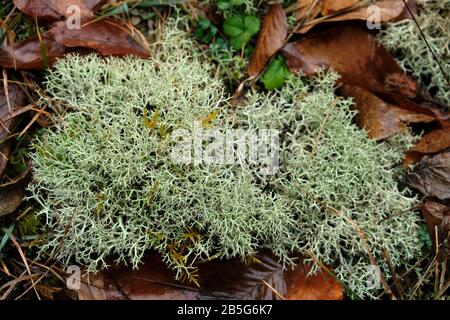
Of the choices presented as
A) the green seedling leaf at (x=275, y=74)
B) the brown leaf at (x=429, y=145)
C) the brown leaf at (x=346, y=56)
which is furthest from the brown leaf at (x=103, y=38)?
the brown leaf at (x=429, y=145)

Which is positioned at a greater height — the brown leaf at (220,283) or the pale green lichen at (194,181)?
the pale green lichen at (194,181)

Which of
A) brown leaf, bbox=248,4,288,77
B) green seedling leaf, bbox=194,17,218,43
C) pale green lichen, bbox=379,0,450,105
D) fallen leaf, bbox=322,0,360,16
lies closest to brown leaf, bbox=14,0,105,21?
green seedling leaf, bbox=194,17,218,43

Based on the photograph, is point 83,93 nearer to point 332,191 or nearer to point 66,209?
point 66,209

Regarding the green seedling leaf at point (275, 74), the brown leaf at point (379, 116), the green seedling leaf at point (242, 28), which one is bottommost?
the brown leaf at point (379, 116)

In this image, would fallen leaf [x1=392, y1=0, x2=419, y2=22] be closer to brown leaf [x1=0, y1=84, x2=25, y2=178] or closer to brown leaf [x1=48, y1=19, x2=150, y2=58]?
brown leaf [x1=48, y1=19, x2=150, y2=58]

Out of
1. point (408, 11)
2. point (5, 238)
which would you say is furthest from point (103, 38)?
point (408, 11)

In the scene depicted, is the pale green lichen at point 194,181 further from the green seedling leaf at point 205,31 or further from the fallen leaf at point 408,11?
the fallen leaf at point 408,11
